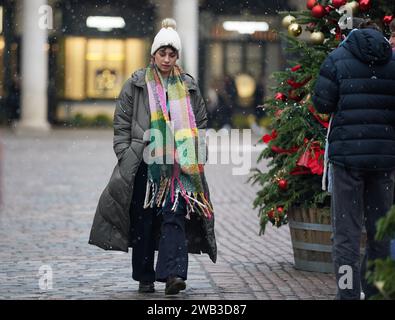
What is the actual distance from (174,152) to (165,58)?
0.67m

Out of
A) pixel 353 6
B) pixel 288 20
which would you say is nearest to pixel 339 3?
pixel 353 6

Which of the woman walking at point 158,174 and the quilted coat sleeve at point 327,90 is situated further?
the woman walking at point 158,174

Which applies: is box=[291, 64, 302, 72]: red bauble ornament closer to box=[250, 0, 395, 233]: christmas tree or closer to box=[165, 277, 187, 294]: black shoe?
box=[250, 0, 395, 233]: christmas tree

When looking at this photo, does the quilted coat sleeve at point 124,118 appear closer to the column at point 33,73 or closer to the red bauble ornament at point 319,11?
the red bauble ornament at point 319,11

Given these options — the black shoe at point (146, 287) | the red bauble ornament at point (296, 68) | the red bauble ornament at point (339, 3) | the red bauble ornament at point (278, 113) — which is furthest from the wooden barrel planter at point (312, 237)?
the red bauble ornament at point (339, 3)

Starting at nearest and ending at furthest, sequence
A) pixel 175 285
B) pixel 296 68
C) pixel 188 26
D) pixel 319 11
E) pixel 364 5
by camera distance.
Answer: pixel 175 285 < pixel 364 5 < pixel 319 11 < pixel 296 68 < pixel 188 26

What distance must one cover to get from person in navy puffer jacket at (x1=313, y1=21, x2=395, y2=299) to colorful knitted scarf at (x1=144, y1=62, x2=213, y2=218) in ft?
4.24

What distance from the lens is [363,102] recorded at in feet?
23.1

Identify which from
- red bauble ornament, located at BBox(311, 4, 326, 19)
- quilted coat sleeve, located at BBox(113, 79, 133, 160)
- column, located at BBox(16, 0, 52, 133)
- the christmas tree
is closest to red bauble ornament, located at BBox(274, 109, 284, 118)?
the christmas tree

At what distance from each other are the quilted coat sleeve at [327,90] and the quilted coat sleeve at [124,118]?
1635mm

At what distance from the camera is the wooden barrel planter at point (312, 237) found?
904cm

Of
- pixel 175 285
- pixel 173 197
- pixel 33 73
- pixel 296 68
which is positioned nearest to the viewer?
pixel 175 285

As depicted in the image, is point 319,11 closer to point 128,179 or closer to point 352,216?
point 128,179
